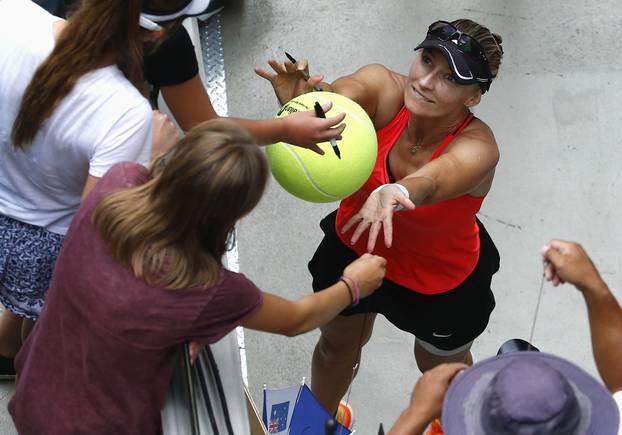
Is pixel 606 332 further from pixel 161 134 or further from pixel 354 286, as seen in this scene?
pixel 161 134

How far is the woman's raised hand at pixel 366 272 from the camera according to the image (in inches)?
106

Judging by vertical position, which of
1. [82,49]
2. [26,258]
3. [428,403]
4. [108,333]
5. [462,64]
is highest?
[82,49]

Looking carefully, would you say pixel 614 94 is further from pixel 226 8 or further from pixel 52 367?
pixel 52 367

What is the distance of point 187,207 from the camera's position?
6.99 feet

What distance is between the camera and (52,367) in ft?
7.94

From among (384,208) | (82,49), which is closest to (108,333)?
(82,49)

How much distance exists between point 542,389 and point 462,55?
4.50 ft

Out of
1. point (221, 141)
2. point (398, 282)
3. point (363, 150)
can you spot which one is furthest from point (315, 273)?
point (221, 141)

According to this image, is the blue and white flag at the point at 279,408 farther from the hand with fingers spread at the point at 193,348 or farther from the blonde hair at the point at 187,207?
the blonde hair at the point at 187,207

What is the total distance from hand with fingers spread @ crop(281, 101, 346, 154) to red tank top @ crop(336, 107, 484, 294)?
0.48 meters

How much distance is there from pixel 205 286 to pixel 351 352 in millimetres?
1655

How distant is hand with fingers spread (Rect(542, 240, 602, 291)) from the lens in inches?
97.8

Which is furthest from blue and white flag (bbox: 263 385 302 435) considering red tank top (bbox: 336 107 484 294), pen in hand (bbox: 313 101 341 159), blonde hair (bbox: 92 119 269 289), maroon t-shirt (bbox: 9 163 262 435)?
blonde hair (bbox: 92 119 269 289)

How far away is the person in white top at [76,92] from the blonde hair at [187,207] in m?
0.39
